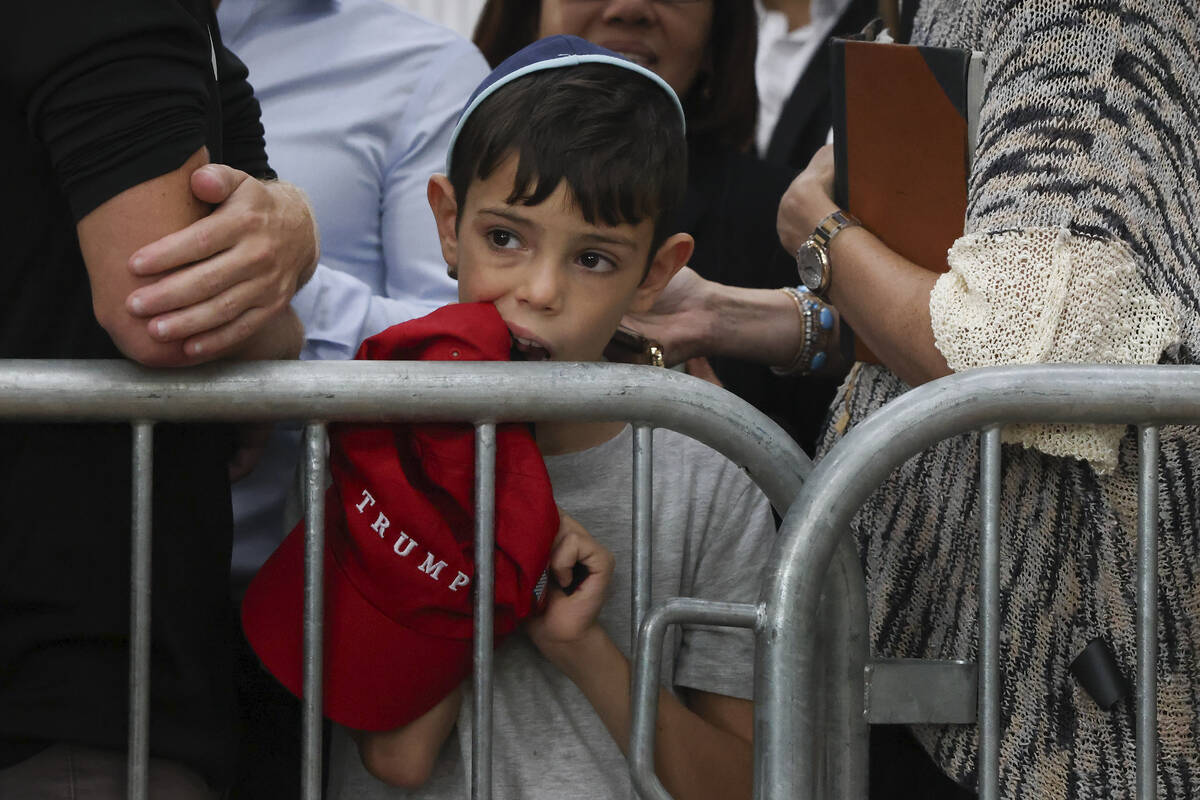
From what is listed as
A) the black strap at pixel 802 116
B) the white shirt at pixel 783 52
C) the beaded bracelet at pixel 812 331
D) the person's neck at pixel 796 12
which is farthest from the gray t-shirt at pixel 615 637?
the person's neck at pixel 796 12

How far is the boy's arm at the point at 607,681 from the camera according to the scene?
163cm

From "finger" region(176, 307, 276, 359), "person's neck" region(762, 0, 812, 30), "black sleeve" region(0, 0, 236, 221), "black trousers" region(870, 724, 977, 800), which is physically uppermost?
"person's neck" region(762, 0, 812, 30)

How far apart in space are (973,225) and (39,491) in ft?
3.43

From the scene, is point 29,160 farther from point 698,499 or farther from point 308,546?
point 698,499

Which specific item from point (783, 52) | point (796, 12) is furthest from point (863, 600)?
point (796, 12)

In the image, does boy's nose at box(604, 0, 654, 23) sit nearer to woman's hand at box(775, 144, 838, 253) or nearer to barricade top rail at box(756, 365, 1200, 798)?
woman's hand at box(775, 144, 838, 253)

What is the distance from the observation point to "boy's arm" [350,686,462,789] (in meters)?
1.67

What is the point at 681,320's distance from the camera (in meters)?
2.46

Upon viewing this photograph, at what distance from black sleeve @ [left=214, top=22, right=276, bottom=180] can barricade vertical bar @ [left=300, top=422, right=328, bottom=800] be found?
44 cm

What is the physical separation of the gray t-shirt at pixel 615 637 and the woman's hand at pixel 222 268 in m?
0.46

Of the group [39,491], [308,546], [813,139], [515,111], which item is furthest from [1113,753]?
[813,139]

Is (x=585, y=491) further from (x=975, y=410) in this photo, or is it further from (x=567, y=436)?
(x=975, y=410)

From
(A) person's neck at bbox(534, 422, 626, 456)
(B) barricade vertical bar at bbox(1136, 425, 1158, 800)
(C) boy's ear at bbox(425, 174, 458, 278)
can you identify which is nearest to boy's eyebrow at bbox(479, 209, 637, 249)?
(C) boy's ear at bbox(425, 174, 458, 278)

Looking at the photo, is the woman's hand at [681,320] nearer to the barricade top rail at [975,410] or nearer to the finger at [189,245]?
the barricade top rail at [975,410]
